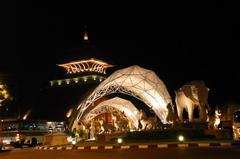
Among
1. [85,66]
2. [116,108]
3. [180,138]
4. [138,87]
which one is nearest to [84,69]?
[85,66]

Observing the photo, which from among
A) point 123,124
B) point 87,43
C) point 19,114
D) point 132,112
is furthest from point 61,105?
point 123,124

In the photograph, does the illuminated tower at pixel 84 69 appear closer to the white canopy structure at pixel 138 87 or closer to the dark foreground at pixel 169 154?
the white canopy structure at pixel 138 87

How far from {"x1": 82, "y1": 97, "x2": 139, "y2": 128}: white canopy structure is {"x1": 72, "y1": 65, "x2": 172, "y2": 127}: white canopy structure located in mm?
5850

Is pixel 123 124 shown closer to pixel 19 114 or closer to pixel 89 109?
pixel 89 109

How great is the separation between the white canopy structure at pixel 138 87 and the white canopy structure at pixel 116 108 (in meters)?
5.85

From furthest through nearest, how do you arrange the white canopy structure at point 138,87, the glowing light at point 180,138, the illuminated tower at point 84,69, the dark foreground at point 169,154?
the illuminated tower at point 84,69 → the white canopy structure at point 138,87 → the glowing light at point 180,138 → the dark foreground at point 169,154

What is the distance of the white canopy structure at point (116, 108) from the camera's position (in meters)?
58.6

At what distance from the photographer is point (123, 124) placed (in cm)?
3522

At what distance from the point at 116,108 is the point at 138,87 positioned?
14.0 metres

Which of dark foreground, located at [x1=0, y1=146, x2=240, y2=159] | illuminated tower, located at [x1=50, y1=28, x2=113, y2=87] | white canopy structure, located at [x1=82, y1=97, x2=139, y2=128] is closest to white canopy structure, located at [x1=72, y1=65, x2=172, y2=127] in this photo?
white canopy structure, located at [x1=82, y1=97, x2=139, y2=128]

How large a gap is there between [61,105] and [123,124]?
29014 millimetres

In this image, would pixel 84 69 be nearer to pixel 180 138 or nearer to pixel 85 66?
pixel 85 66

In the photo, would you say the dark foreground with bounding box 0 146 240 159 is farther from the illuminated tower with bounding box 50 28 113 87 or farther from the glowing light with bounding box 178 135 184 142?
the illuminated tower with bounding box 50 28 113 87

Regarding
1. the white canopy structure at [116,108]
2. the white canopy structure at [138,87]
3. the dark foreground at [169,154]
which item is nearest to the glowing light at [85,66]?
the white canopy structure at [116,108]
